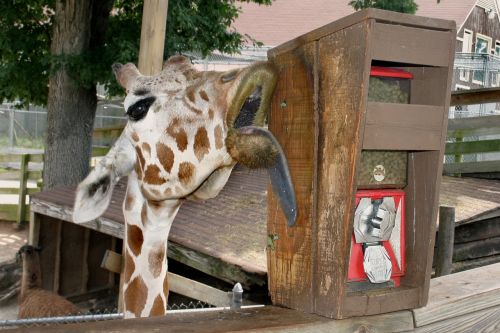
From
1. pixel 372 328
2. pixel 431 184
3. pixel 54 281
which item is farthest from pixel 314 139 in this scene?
pixel 54 281

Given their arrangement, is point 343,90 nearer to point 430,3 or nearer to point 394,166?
point 394,166

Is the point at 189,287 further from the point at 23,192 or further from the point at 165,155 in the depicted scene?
the point at 23,192

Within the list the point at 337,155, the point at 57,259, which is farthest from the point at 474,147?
the point at 337,155

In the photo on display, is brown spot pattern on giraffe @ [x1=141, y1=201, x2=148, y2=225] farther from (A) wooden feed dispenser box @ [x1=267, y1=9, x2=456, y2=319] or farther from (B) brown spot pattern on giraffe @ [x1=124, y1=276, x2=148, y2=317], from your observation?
(A) wooden feed dispenser box @ [x1=267, y1=9, x2=456, y2=319]

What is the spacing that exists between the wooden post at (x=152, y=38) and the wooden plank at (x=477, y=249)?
126 inches

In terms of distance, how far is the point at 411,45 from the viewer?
1.39 meters

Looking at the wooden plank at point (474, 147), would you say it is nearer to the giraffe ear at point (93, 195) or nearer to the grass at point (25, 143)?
the giraffe ear at point (93, 195)

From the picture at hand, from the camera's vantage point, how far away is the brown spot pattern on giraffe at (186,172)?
6.31 feet

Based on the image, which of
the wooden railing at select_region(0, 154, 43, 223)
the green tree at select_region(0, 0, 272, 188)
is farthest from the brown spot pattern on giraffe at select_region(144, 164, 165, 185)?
the wooden railing at select_region(0, 154, 43, 223)

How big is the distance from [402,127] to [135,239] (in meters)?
1.16

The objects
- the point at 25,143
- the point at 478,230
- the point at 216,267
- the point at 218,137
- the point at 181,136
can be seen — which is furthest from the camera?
the point at 25,143

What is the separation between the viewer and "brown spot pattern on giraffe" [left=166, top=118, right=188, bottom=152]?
1.91 metres

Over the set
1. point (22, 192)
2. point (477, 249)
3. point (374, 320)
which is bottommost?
point (22, 192)

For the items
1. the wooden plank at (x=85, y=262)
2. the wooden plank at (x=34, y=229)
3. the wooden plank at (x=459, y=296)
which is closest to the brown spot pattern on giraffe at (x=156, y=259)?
the wooden plank at (x=459, y=296)
